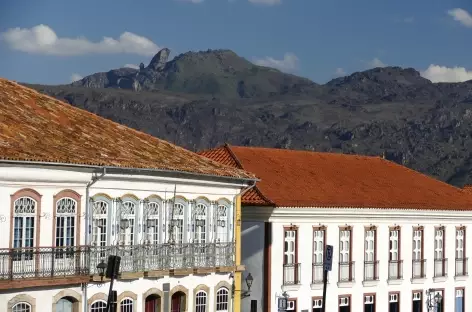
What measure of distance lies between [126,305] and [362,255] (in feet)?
61.5

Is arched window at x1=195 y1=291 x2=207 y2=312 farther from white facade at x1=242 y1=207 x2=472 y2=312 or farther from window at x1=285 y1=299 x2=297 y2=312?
window at x1=285 y1=299 x2=297 y2=312

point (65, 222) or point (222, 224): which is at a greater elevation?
point (65, 222)

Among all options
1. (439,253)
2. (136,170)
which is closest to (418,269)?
(439,253)

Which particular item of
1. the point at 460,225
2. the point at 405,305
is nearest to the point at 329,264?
the point at 405,305

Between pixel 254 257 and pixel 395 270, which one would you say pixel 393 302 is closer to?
pixel 395 270

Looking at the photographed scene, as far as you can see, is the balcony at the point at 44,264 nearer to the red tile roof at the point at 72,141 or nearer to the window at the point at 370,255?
the red tile roof at the point at 72,141

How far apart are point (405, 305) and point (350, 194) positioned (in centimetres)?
627

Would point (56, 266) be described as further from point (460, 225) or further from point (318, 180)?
point (460, 225)

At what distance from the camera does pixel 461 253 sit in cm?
6019

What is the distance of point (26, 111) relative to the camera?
36.1m

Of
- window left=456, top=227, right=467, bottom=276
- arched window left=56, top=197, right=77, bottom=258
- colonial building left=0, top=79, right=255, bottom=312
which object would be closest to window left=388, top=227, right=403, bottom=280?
window left=456, top=227, right=467, bottom=276

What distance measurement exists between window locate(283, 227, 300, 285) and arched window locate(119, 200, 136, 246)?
12.4 metres

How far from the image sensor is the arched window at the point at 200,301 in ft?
134

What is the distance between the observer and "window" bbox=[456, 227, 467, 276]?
196 ft
